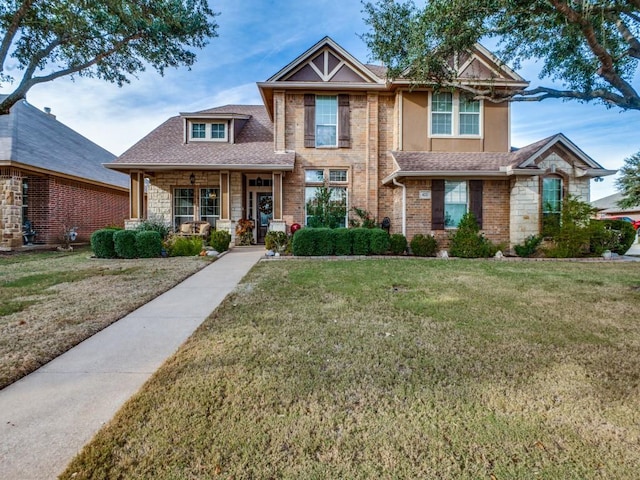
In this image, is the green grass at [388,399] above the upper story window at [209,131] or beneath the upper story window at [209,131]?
beneath

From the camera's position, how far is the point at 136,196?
12844 mm

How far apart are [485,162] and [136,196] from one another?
12.8m

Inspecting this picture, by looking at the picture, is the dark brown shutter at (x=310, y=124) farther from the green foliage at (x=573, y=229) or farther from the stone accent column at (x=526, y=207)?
the green foliage at (x=573, y=229)

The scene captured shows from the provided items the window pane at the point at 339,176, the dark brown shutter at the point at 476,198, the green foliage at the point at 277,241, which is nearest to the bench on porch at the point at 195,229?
the green foliage at the point at 277,241

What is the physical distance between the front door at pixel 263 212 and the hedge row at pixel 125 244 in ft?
15.6

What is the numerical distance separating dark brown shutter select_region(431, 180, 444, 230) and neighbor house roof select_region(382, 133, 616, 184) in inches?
18.4

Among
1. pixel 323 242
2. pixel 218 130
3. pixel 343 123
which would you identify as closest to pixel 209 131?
pixel 218 130

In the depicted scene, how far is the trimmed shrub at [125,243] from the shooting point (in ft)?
32.0

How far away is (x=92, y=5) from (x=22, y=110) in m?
11.0

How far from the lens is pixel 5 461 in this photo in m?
1.84

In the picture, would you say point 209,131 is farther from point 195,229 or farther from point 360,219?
point 360,219

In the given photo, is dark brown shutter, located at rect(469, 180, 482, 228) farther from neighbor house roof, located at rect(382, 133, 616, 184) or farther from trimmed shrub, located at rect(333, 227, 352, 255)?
trimmed shrub, located at rect(333, 227, 352, 255)

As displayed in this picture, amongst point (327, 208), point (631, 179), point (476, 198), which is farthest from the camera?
point (631, 179)

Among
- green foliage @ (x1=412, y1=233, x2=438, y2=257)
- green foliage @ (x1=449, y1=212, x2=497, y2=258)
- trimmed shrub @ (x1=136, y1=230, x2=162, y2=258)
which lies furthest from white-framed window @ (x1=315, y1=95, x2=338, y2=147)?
trimmed shrub @ (x1=136, y1=230, x2=162, y2=258)
